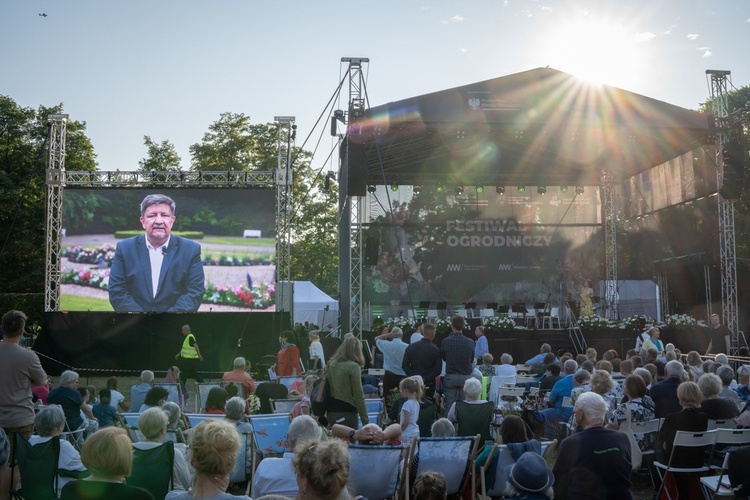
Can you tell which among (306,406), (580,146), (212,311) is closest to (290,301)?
(212,311)

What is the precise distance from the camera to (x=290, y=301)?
18.8m

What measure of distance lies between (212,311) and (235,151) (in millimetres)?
20318

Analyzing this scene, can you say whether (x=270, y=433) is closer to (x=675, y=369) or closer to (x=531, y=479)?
(x=531, y=479)

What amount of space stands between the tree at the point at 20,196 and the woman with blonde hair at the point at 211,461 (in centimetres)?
3068

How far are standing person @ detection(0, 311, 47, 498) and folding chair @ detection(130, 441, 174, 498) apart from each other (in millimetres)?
1561

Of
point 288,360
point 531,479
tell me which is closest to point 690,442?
point 531,479

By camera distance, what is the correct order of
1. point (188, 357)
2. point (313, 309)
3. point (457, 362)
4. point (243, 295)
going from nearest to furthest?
point (457, 362) → point (188, 357) → point (243, 295) → point (313, 309)

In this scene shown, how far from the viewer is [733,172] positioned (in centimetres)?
1641

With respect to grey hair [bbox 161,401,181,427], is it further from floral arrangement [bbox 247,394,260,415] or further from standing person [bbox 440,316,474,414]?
standing person [bbox 440,316,474,414]

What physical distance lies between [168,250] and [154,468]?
1425cm

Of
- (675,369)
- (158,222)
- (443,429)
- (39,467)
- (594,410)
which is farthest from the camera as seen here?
(158,222)

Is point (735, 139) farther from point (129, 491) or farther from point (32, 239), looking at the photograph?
point (32, 239)

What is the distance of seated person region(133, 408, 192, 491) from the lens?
4.47 metres

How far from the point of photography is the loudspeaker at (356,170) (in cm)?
1497
